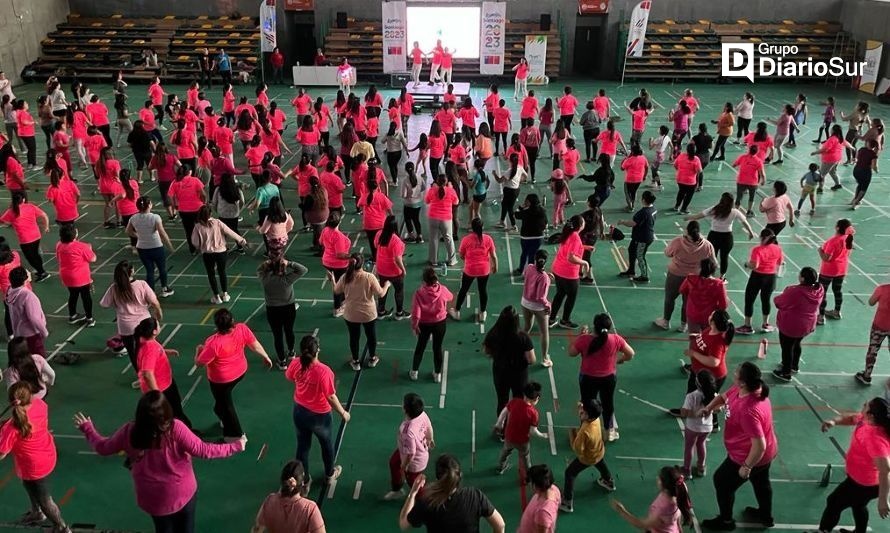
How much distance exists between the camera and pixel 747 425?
5.92 m

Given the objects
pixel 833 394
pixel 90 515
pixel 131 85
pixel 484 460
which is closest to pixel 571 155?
pixel 833 394

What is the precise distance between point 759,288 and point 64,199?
36.9 ft

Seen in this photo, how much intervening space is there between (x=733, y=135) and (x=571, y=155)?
1063 centimetres

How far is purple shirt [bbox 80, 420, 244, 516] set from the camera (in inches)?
199

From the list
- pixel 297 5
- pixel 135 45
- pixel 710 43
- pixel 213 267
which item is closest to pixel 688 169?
pixel 213 267

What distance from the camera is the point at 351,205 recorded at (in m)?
15.7

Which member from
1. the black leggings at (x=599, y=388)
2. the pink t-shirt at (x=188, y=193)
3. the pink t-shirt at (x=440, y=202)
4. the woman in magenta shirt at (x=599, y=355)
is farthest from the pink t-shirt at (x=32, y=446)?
the pink t-shirt at (x=440, y=202)

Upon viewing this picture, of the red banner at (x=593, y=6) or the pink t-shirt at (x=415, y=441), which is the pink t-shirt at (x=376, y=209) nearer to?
the pink t-shirt at (x=415, y=441)

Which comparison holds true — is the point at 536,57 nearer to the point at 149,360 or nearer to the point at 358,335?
the point at 358,335

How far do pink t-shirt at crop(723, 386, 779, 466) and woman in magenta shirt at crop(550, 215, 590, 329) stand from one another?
357 centimetres

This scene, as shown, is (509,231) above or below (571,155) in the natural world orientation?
below

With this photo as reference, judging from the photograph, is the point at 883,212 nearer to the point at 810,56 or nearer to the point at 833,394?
the point at 833,394

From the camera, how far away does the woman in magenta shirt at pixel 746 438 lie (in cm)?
588
